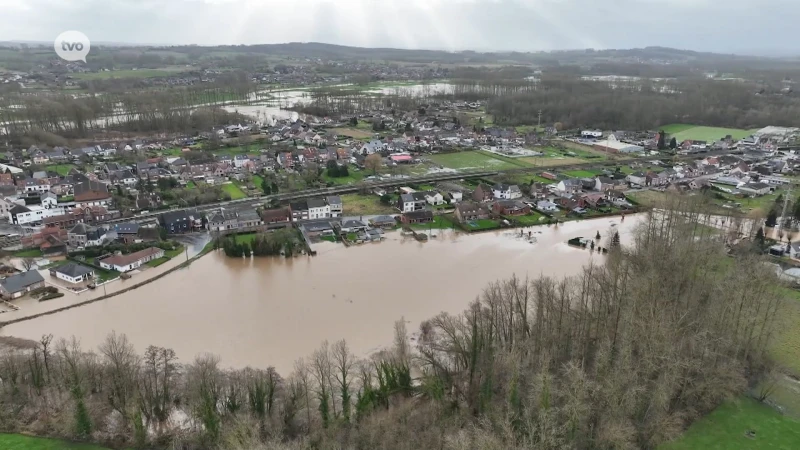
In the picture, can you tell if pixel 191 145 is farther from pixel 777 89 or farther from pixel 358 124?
pixel 777 89

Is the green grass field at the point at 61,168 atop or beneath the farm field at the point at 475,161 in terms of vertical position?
atop

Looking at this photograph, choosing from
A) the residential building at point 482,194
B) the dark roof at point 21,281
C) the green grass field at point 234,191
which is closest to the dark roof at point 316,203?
the green grass field at point 234,191

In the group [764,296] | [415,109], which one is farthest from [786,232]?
[415,109]

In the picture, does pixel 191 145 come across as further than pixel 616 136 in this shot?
No

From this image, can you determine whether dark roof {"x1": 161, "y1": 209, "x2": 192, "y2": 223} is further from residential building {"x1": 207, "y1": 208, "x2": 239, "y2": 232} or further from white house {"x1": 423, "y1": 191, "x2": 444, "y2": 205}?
white house {"x1": 423, "y1": 191, "x2": 444, "y2": 205}

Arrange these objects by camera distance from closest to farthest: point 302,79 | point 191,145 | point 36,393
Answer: point 36,393 → point 191,145 → point 302,79

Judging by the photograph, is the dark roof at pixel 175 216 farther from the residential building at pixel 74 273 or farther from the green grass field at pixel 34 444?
the green grass field at pixel 34 444
